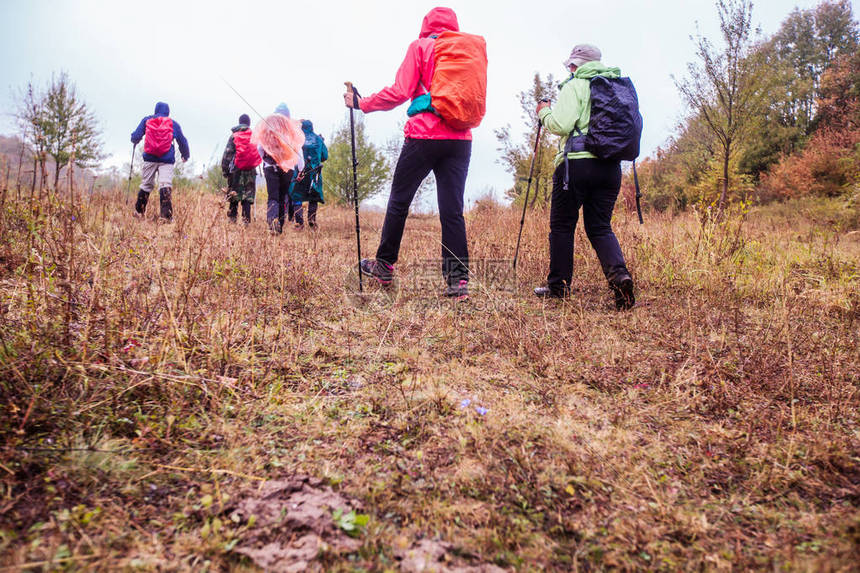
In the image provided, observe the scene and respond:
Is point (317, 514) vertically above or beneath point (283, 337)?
beneath

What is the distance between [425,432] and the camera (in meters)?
1.70

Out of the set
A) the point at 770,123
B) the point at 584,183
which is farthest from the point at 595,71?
the point at 770,123

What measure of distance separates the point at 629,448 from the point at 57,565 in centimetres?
181

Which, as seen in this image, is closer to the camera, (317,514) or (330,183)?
(317,514)

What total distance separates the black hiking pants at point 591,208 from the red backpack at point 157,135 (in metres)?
6.62

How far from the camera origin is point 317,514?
4.06 ft

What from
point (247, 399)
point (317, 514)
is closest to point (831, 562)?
point (317, 514)

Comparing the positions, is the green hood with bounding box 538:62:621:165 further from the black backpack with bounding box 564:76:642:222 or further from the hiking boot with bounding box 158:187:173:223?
the hiking boot with bounding box 158:187:173:223

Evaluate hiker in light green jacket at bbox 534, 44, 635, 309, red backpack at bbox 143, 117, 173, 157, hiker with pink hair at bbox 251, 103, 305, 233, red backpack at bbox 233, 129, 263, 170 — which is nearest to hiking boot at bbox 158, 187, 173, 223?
red backpack at bbox 143, 117, 173, 157

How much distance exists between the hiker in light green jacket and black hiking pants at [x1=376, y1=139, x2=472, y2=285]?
2.62ft

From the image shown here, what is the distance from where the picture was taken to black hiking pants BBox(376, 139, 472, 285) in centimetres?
346

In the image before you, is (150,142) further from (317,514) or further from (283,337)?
(317,514)

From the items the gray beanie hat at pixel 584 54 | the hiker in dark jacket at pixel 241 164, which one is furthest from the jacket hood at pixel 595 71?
the hiker in dark jacket at pixel 241 164

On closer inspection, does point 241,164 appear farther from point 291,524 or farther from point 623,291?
point 291,524
